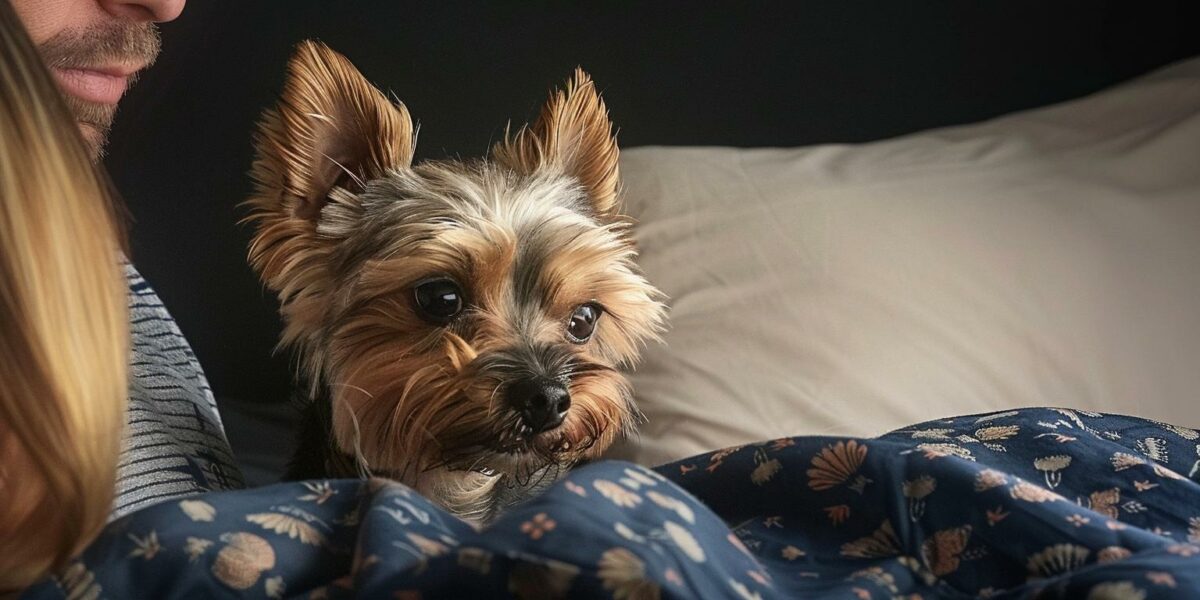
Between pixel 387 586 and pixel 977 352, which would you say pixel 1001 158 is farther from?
pixel 387 586

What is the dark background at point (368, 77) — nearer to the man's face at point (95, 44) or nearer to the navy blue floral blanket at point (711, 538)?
the man's face at point (95, 44)

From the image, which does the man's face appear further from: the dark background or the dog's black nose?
the dog's black nose

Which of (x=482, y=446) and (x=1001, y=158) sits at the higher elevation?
(x=1001, y=158)

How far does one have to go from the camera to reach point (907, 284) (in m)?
1.46

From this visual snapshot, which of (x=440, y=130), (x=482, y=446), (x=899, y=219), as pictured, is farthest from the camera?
(x=899, y=219)

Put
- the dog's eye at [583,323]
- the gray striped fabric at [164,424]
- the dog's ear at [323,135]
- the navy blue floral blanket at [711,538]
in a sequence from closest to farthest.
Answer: the navy blue floral blanket at [711,538], the gray striped fabric at [164,424], the dog's ear at [323,135], the dog's eye at [583,323]

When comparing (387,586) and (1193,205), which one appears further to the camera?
(1193,205)

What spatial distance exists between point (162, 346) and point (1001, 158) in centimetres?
128

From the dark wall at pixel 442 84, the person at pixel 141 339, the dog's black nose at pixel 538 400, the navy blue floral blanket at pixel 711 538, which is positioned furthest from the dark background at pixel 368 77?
the navy blue floral blanket at pixel 711 538

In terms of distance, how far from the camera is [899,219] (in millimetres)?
1528

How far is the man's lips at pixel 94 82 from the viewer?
3.45 feet

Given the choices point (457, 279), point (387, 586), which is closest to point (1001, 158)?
point (457, 279)

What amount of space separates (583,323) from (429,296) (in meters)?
0.19

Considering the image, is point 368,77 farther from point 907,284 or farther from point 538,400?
point 907,284
